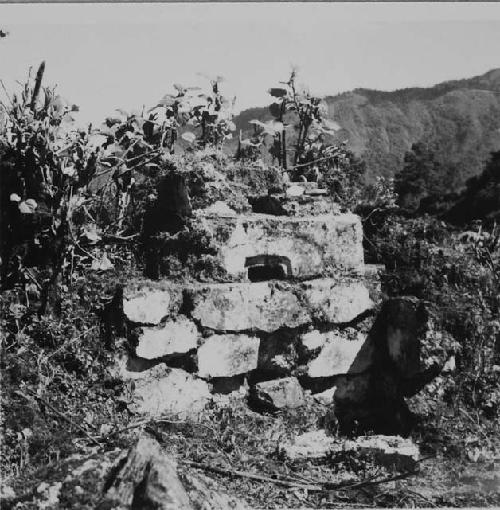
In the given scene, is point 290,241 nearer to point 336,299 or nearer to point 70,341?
point 336,299

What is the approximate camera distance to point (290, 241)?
6.75 m

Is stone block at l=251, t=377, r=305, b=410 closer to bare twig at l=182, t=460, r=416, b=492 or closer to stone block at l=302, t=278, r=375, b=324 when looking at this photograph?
stone block at l=302, t=278, r=375, b=324

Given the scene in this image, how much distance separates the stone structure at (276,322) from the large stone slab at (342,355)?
0.01m

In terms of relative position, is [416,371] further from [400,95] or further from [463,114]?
[463,114]

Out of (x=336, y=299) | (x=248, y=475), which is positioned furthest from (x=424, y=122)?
(x=248, y=475)

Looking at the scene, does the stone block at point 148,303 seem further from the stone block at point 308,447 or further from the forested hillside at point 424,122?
the forested hillside at point 424,122

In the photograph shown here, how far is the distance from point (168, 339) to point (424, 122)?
42.5 ft

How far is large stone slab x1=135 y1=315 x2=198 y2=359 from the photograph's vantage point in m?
6.05

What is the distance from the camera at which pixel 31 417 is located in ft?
17.4

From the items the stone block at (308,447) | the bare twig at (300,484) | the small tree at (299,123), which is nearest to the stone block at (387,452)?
the stone block at (308,447)

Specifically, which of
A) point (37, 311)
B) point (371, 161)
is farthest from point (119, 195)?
point (371, 161)

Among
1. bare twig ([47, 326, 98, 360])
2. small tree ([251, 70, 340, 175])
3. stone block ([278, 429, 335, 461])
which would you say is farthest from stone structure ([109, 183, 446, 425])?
small tree ([251, 70, 340, 175])

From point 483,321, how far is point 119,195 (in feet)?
13.9

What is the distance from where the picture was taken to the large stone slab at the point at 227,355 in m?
6.26
